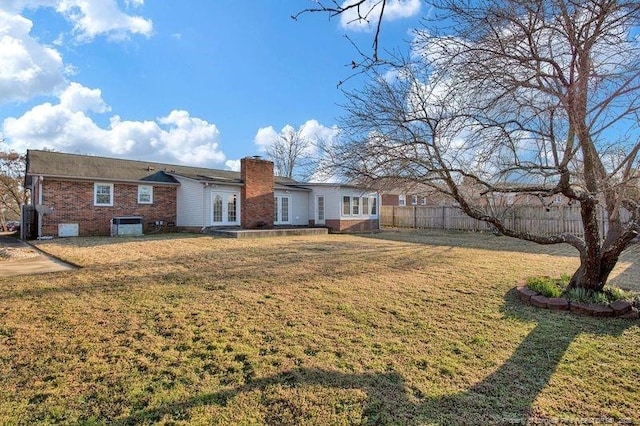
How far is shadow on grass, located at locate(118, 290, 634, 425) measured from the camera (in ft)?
8.08

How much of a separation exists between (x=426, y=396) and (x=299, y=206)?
19.1 metres

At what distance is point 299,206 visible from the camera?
21.7m

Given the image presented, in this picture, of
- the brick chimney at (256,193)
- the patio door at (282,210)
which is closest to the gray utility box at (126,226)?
the brick chimney at (256,193)

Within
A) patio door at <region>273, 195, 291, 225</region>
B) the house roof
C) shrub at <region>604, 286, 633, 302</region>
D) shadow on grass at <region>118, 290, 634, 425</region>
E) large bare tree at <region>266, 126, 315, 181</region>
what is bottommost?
shadow on grass at <region>118, 290, 634, 425</region>

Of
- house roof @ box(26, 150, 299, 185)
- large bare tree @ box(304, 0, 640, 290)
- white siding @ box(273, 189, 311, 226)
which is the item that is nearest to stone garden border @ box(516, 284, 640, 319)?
large bare tree @ box(304, 0, 640, 290)

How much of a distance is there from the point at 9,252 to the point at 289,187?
13.4m

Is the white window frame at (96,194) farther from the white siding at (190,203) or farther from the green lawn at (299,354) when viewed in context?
the green lawn at (299,354)

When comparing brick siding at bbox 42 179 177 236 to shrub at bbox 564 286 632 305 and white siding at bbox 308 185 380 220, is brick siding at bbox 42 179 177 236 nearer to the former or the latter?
white siding at bbox 308 185 380 220

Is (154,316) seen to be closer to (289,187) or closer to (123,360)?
(123,360)

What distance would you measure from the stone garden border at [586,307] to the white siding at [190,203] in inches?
592

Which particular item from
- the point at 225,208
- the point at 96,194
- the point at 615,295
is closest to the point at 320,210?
the point at 225,208

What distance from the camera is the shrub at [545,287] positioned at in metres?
5.46

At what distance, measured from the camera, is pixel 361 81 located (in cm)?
532

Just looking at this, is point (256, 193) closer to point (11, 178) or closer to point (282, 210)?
point (282, 210)
